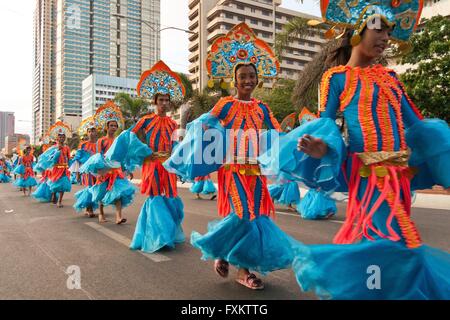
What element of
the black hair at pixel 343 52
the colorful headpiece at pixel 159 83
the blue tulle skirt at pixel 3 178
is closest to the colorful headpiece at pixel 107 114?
the colorful headpiece at pixel 159 83

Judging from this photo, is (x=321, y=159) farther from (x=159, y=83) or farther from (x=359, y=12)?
(x=159, y=83)

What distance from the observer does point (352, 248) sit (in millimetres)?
2379

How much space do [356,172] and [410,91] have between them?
13.5 m

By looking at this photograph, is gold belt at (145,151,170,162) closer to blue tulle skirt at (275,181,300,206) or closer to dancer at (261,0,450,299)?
dancer at (261,0,450,299)

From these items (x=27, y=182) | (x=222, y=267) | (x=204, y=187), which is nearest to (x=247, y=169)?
(x=222, y=267)

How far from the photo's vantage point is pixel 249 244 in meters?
3.78

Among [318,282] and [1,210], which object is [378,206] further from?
[1,210]

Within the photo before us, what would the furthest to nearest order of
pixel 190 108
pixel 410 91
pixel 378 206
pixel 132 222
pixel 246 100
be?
pixel 190 108, pixel 410 91, pixel 132 222, pixel 246 100, pixel 378 206

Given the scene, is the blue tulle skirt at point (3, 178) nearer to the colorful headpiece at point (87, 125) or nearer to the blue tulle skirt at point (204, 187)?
the blue tulle skirt at point (204, 187)

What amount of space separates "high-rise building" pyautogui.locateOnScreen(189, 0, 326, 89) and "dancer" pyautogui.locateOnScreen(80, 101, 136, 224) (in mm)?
59798

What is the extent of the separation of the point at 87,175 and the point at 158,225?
4742 mm

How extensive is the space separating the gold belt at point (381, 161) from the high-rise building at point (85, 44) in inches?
642

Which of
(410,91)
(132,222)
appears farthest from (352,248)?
(410,91)
